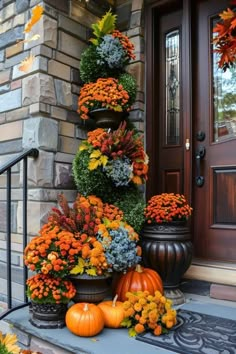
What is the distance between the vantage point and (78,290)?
5.99 ft

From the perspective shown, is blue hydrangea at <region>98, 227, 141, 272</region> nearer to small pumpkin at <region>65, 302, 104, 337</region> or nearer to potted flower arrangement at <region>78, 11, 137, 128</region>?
small pumpkin at <region>65, 302, 104, 337</region>

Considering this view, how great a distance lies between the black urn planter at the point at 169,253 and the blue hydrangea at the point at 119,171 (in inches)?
13.2

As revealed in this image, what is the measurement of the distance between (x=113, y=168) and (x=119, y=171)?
40 mm

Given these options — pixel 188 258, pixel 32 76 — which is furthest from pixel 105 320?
pixel 32 76

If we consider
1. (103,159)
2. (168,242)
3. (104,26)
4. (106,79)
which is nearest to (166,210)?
(168,242)

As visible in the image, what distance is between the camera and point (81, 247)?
1.79 meters

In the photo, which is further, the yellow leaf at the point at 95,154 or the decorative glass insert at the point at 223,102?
the decorative glass insert at the point at 223,102

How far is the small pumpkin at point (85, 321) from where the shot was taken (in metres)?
1.62

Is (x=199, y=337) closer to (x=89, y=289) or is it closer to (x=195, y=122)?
(x=89, y=289)

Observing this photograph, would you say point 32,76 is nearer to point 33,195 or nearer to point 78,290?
point 33,195

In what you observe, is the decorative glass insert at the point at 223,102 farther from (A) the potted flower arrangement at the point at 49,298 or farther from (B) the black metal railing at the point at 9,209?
(A) the potted flower arrangement at the point at 49,298

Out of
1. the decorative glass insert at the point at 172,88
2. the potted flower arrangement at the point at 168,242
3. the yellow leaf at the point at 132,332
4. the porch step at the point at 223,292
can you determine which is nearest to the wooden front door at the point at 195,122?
the decorative glass insert at the point at 172,88

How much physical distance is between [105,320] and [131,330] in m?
0.14

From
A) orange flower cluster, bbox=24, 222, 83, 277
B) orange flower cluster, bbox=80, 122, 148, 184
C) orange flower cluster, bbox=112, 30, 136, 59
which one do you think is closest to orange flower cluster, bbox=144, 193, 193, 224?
orange flower cluster, bbox=80, 122, 148, 184
